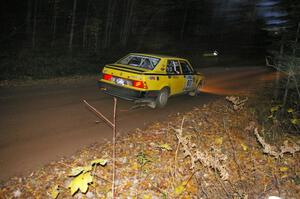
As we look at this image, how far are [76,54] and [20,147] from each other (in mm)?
16569

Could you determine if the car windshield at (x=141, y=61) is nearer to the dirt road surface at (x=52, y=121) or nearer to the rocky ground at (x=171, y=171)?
the dirt road surface at (x=52, y=121)

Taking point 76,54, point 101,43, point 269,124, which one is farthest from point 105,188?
point 101,43

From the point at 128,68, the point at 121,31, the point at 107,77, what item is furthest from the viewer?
the point at 121,31

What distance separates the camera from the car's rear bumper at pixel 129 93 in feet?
25.3

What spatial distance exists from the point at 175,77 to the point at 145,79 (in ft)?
5.78

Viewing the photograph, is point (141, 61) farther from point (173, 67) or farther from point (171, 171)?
point (171, 171)

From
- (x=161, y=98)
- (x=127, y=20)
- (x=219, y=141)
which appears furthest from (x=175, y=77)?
(x=127, y=20)

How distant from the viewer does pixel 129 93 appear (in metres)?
7.76

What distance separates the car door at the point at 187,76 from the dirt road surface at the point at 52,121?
72 cm

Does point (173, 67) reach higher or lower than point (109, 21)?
lower

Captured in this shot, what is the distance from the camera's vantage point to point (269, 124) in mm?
8078

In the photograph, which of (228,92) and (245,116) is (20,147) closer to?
(245,116)

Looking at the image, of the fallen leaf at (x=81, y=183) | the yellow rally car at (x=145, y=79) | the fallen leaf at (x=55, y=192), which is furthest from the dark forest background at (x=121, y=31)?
the fallen leaf at (x=55, y=192)

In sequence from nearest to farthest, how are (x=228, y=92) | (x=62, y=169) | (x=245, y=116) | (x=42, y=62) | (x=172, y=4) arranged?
(x=62, y=169) < (x=245, y=116) < (x=228, y=92) < (x=42, y=62) < (x=172, y=4)
